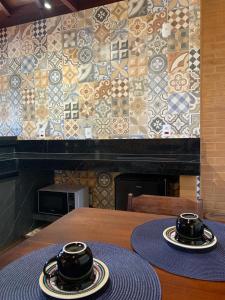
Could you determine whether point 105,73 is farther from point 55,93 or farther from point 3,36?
point 3,36

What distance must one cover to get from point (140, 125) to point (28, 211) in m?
1.52

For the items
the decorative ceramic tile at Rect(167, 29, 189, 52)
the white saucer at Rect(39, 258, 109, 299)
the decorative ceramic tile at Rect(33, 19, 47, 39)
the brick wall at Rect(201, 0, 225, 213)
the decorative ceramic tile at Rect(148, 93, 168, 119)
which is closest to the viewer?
the white saucer at Rect(39, 258, 109, 299)

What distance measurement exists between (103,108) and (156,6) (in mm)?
1129

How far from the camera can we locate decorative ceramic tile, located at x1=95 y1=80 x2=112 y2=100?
2758 millimetres

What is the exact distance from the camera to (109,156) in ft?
8.23

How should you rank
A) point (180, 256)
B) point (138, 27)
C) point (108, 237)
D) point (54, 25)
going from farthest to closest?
point (54, 25) < point (138, 27) < point (108, 237) < point (180, 256)

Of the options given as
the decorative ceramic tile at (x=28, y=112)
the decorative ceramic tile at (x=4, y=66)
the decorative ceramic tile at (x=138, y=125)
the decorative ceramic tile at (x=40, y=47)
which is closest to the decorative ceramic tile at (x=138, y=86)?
the decorative ceramic tile at (x=138, y=125)

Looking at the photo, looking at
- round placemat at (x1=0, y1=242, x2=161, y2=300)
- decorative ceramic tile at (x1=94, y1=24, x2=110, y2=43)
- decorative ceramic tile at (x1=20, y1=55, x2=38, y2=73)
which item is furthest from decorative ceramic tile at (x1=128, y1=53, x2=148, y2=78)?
round placemat at (x1=0, y1=242, x2=161, y2=300)

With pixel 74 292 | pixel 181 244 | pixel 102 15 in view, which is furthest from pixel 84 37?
pixel 74 292

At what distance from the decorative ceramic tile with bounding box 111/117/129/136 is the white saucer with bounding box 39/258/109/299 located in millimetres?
2141

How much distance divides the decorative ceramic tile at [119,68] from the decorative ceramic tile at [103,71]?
5 centimetres

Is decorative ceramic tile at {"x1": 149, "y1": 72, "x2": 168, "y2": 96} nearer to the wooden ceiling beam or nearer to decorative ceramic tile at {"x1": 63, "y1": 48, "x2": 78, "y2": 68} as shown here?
decorative ceramic tile at {"x1": 63, "y1": 48, "x2": 78, "y2": 68}

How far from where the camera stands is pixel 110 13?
8.82 feet

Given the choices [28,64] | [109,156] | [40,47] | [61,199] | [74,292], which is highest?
[40,47]
